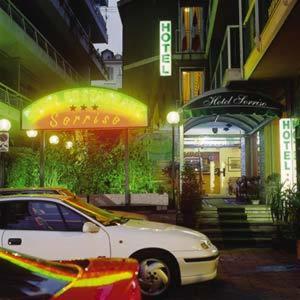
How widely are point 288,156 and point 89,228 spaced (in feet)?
22.9

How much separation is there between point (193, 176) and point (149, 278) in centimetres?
653

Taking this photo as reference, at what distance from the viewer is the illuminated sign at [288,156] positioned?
12.5m

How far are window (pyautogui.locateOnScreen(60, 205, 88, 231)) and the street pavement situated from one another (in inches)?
66.4

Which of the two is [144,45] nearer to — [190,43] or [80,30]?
[190,43]

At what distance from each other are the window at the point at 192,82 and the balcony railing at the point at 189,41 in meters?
1.00

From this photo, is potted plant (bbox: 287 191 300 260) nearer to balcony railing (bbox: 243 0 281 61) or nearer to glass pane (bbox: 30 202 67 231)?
balcony railing (bbox: 243 0 281 61)

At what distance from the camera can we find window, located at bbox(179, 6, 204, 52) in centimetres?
2353

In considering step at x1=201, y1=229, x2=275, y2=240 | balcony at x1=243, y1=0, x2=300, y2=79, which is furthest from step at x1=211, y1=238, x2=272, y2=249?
balcony at x1=243, y1=0, x2=300, y2=79

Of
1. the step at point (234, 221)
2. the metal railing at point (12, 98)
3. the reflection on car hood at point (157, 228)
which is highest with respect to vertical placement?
the metal railing at point (12, 98)

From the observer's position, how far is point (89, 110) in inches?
601

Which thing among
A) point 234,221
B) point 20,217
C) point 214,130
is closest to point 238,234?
point 234,221

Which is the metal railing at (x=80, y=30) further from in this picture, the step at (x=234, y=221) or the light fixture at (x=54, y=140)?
the step at (x=234, y=221)

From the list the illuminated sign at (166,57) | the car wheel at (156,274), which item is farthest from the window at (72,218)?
the illuminated sign at (166,57)

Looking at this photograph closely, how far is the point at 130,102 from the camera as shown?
15266 millimetres
